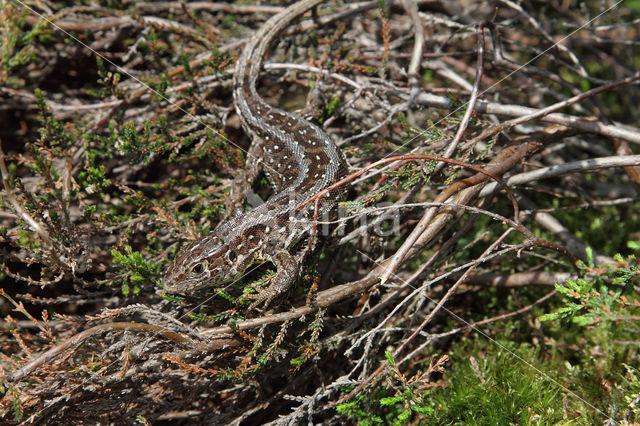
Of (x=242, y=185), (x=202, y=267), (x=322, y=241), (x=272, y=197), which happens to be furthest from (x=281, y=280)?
(x=242, y=185)

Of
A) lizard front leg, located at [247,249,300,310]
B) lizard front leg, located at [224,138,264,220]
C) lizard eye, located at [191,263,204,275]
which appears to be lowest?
lizard front leg, located at [247,249,300,310]

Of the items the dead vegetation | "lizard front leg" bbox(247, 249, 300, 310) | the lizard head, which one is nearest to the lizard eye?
the lizard head

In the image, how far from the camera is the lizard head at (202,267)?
383 cm

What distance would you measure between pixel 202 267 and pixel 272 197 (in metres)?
1.01

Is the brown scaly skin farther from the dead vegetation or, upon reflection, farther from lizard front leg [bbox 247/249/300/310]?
the dead vegetation

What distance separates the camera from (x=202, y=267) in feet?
13.0

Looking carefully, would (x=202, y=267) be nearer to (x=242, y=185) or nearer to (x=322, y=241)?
(x=242, y=185)

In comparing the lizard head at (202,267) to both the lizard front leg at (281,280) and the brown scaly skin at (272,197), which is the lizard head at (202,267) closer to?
the brown scaly skin at (272,197)

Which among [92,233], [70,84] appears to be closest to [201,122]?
[92,233]

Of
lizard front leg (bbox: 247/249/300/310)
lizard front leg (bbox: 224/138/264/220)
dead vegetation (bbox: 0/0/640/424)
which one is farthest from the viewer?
lizard front leg (bbox: 224/138/264/220)

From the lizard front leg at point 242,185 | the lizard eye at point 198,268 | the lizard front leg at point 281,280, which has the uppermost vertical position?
the lizard front leg at point 242,185

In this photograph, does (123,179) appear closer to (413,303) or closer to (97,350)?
(97,350)

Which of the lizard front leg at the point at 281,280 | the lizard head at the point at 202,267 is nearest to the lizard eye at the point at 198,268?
the lizard head at the point at 202,267

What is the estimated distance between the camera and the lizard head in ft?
12.6
